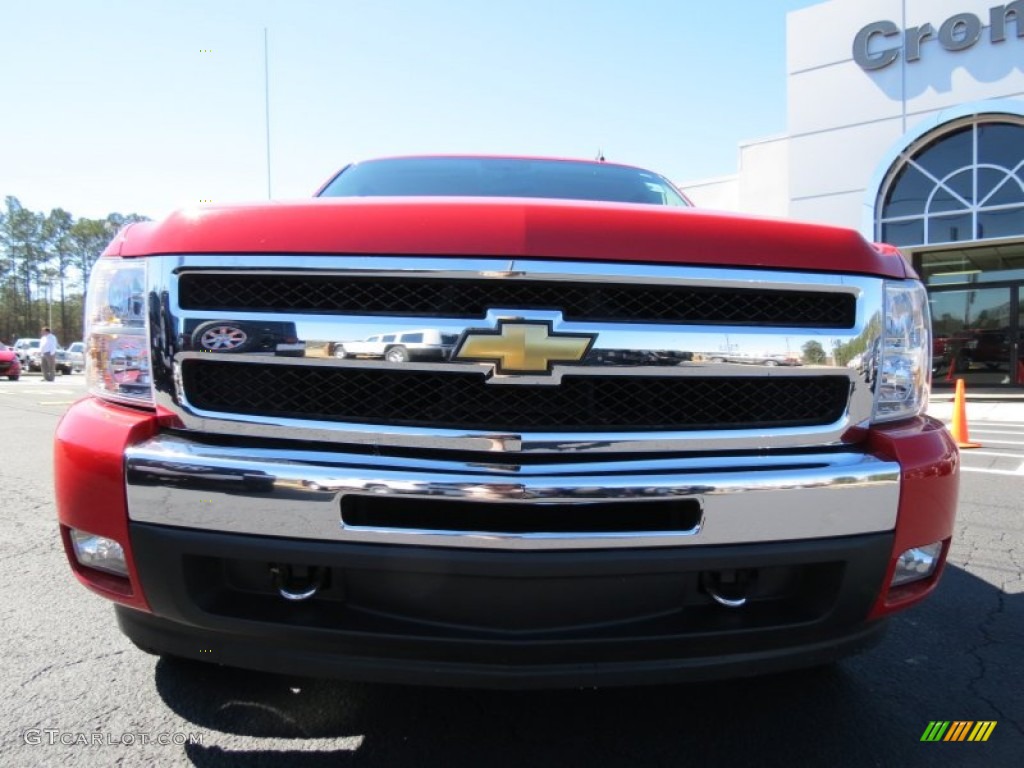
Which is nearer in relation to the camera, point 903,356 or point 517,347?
point 517,347

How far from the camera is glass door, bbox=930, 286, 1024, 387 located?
52.0 feet

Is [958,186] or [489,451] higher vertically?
[958,186]

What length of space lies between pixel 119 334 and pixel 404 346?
0.71 meters

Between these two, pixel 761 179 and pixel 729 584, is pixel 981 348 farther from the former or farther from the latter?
pixel 729 584

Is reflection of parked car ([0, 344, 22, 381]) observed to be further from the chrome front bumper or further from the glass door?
the chrome front bumper

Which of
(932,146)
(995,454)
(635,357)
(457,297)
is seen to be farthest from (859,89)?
(457,297)

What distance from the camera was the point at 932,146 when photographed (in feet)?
48.3

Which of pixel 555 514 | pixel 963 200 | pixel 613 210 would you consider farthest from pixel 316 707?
pixel 963 200

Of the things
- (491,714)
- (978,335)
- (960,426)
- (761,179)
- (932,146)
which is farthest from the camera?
(761,179)

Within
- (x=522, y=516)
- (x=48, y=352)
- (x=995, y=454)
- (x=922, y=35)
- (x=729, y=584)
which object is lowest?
(x=995, y=454)

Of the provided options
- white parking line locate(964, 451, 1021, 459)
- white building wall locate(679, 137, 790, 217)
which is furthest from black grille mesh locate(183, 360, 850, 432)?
white building wall locate(679, 137, 790, 217)

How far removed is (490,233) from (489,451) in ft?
1.60

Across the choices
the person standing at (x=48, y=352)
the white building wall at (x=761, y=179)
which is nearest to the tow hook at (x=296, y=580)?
the white building wall at (x=761, y=179)

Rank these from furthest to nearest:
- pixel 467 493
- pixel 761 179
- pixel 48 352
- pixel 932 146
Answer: pixel 48 352 < pixel 761 179 < pixel 932 146 < pixel 467 493
